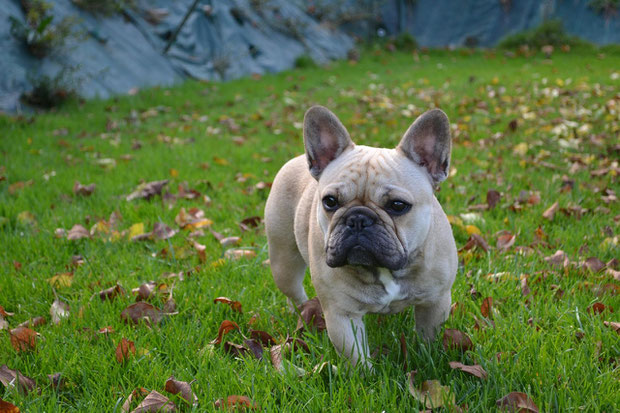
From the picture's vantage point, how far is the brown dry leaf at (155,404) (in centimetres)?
212

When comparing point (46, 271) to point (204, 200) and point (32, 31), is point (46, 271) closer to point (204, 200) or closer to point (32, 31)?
point (204, 200)

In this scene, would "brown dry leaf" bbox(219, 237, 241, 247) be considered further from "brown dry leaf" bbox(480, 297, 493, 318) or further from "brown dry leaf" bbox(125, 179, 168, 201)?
"brown dry leaf" bbox(480, 297, 493, 318)

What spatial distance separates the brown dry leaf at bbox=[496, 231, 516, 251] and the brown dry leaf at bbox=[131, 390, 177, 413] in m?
2.42

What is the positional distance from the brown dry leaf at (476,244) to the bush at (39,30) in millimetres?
8512

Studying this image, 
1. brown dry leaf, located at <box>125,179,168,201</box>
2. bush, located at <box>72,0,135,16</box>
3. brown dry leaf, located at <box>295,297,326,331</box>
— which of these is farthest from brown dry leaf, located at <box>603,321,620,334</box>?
bush, located at <box>72,0,135,16</box>

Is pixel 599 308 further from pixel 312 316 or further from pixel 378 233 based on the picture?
pixel 312 316

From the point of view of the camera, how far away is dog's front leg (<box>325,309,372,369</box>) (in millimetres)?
2338

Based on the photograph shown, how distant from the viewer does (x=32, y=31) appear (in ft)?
29.7

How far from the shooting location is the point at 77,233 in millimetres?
4027

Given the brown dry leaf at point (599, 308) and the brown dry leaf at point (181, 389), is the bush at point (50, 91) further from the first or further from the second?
the brown dry leaf at point (599, 308)

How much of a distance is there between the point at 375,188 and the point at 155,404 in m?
1.35

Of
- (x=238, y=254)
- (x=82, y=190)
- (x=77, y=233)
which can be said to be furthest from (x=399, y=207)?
(x=82, y=190)

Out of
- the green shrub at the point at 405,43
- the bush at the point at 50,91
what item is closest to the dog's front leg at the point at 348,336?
the bush at the point at 50,91

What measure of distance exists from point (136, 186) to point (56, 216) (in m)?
1.03
